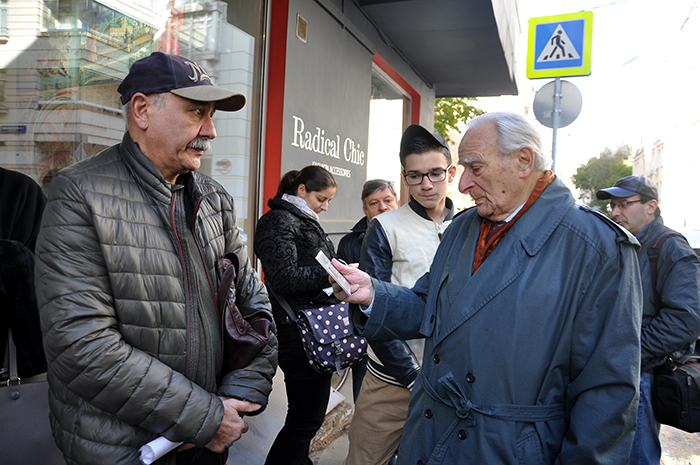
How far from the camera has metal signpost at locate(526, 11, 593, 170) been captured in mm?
5664

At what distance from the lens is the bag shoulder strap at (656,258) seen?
324cm

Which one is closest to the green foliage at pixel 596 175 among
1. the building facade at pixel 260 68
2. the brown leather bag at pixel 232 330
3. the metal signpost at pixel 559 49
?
the building facade at pixel 260 68

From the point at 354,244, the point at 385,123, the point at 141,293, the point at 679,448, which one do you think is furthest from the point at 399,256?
the point at 385,123

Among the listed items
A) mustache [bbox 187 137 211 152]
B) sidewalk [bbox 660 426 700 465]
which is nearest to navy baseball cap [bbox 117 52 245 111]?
mustache [bbox 187 137 211 152]

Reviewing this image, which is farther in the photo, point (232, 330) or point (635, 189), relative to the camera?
point (635, 189)

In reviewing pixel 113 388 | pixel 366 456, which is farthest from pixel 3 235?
pixel 366 456

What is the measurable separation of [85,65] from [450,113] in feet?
30.3

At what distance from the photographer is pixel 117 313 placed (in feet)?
5.09

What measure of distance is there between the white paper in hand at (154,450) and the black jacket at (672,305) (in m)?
2.83

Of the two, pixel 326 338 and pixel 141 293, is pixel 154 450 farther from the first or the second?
pixel 326 338

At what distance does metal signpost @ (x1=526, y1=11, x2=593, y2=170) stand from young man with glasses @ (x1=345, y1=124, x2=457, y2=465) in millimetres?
3716

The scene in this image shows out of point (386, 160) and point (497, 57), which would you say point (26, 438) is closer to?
point (386, 160)

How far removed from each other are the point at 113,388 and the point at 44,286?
36cm

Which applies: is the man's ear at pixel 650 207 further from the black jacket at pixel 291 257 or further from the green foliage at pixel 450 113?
the green foliage at pixel 450 113
